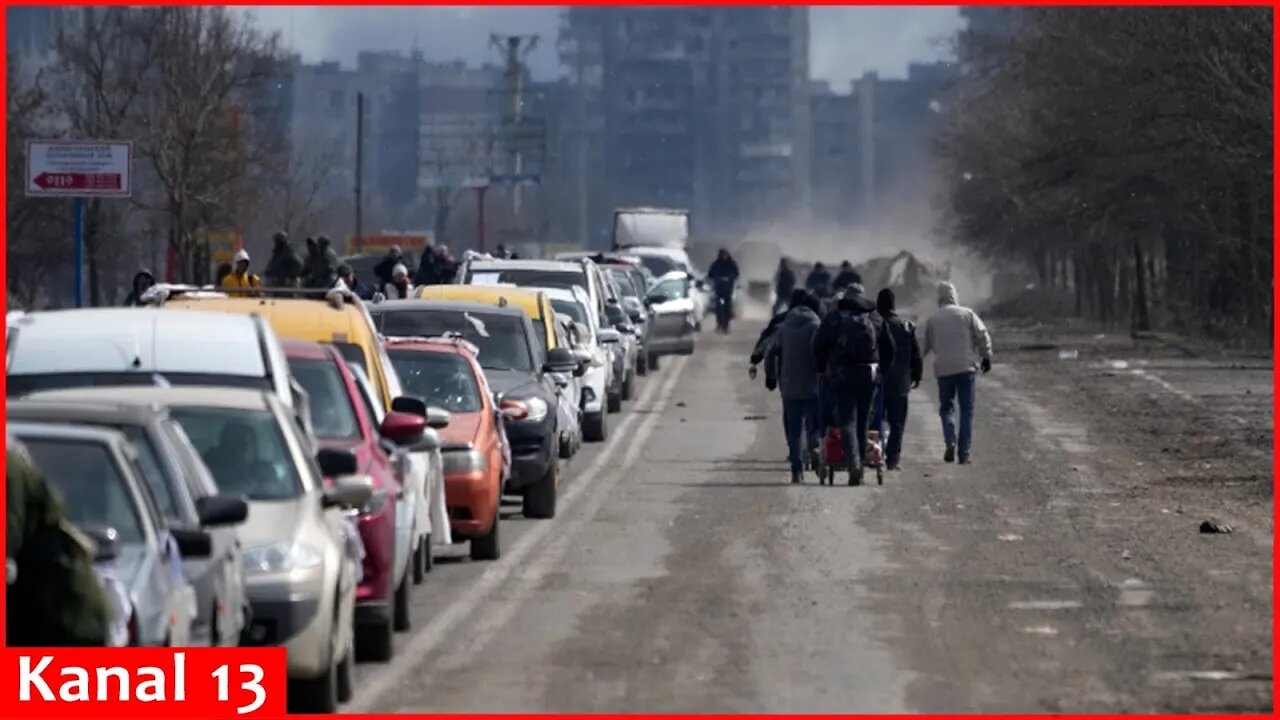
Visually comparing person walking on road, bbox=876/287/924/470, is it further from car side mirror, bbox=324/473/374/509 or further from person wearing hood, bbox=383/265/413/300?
car side mirror, bbox=324/473/374/509

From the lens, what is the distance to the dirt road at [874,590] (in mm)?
12345

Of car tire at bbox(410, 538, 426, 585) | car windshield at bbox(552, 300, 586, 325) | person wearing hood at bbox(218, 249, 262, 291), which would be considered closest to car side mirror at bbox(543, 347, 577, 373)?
car tire at bbox(410, 538, 426, 585)

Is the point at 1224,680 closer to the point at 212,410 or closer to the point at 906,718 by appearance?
the point at 906,718

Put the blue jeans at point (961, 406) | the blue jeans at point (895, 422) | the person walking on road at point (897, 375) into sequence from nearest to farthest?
1. the person walking on road at point (897, 375)
2. the blue jeans at point (895, 422)
3. the blue jeans at point (961, 406)

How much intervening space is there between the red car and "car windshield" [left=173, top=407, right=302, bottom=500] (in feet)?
2.88

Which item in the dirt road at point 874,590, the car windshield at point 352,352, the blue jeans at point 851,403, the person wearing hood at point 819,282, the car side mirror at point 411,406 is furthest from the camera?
the person wearing hood at point 819,282

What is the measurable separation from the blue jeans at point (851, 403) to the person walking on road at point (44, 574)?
1542cm

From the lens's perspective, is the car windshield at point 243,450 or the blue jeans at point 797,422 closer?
the car windshield at point 243,450

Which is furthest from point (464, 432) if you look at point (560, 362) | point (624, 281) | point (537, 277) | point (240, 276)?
point (624, 281)

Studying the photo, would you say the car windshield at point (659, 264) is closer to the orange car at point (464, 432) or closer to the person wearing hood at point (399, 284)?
the person wearing hood at point (399, 284)

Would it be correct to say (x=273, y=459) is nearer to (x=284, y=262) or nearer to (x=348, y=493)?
(x=348, y=493)

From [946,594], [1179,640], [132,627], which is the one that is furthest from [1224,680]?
[132,627]

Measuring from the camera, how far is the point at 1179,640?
546 inches

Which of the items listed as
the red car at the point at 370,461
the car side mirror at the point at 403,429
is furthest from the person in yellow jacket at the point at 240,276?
the car side mirror at the point at 403,429
